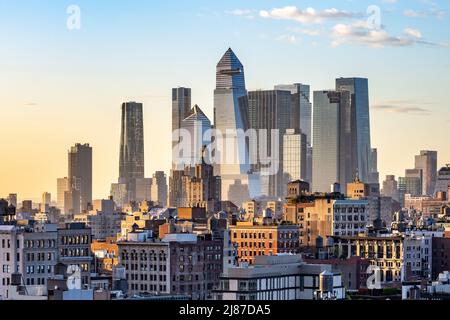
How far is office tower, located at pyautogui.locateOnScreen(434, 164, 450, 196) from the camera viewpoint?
5972cm

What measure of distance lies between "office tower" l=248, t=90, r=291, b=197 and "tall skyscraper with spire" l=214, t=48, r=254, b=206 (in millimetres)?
456

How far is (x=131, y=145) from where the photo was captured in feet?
117

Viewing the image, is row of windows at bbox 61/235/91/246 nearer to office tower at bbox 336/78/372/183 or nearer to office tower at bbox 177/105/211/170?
office tower at bbox 336/78/372/183

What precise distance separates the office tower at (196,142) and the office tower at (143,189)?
1.54 m

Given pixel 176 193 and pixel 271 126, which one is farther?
pixel 176 193

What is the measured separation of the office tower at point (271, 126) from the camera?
48.4 metres

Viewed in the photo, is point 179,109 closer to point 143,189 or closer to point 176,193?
point 143,189

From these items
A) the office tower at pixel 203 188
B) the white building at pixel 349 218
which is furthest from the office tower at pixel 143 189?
the white building at pixel 349 218

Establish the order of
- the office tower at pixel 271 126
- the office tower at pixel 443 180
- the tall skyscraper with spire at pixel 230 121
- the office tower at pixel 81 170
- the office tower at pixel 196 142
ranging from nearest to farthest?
the office tower at pixel 81 170 < the office tower at pixel 271 126 < the tall skyscraper with spire at pixel 230 121 < the office tower at pixel 196 142 < the office tower at pixel 443 180

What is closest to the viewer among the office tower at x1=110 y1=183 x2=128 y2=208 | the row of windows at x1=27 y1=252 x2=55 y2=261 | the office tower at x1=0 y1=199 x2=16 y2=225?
the row of windows at x1=27 y1=252 x2=55 y2=261

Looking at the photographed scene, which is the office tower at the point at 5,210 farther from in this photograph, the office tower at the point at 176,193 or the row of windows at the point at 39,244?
the office tower at the point at 176,193

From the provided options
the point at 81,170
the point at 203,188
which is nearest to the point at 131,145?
the point at 81,170

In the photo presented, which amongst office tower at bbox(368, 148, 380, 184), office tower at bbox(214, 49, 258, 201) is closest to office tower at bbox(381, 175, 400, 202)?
office tower at bbox(368, 148, 380, 184)

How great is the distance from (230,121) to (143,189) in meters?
8.18
